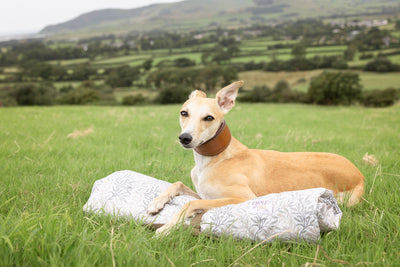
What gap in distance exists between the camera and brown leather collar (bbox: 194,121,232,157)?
182 inches

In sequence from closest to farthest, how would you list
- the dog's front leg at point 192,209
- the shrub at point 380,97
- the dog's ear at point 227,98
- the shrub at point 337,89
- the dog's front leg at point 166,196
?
the dog's front leg at point 192,209
the dog's front leg at point 166,196
the dog's ear at point 227,98
the shrub at point 380,97
the shrub at point 337,89

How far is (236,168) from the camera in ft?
15.1

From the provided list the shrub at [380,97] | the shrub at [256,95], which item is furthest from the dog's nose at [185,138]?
the shrub at [380,97]

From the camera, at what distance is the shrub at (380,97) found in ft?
179

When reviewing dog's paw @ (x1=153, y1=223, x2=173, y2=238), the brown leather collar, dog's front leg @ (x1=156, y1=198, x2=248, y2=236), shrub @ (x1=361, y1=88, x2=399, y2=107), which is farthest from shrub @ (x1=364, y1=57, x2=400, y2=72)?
dog's paw @ (x1=153, y1=223, x2=173, y2=238)

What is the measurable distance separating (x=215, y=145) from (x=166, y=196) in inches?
44.2

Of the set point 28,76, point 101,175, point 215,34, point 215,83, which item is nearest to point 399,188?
point 101,175

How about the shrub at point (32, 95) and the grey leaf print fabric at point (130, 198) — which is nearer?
the grey leaf print fabric at point (130, 198)

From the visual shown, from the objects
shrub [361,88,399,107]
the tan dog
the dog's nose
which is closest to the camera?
the dog's nose

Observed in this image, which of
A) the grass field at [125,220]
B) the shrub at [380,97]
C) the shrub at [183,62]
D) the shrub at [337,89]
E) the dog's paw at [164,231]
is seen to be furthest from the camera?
the shrub at [183,62]

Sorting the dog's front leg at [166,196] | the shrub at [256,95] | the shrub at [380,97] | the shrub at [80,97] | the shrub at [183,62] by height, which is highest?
the dog's front leg at [166,196]

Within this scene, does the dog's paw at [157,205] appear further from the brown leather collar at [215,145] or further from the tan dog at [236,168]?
the brown leather collar at [215,145]

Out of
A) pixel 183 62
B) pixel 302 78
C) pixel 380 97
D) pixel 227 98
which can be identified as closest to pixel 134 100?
pixel 183 62

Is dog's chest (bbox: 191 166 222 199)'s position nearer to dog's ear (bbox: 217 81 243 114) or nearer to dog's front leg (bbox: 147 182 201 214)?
dog's front leg (bbox: 147 182 201 214)
